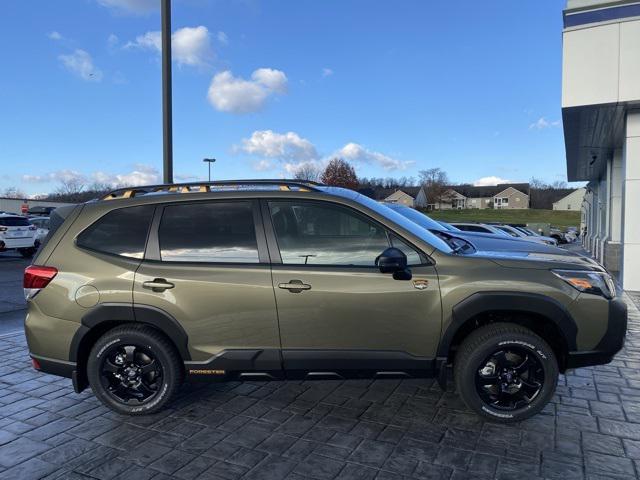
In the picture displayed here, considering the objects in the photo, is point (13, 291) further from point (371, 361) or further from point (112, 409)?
point (371, 361)

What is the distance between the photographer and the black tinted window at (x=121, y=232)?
152 inches

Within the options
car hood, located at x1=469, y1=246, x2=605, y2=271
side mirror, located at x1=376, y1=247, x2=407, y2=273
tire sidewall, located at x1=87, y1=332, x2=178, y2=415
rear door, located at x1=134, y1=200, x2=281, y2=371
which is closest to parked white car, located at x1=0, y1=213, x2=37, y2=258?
tire sidewall, located at x1=87, y1=332, x2=178, y2=415

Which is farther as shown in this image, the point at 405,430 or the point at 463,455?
the point at 405,430

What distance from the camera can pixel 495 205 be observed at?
112 meters

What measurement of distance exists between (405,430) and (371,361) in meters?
0.59

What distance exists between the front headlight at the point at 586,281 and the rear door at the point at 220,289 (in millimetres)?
2258

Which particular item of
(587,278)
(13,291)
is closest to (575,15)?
(587,278)

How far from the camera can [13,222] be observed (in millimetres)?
16953

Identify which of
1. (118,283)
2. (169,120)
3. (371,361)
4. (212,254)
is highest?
(169,120)

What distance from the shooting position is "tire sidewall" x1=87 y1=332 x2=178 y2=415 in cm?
375

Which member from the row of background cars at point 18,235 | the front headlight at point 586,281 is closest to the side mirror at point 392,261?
the front headlight at point 586,281

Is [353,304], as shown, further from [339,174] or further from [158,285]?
[339,174]

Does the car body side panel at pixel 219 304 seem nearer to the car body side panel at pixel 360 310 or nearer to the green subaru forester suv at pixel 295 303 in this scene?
the green subaru forester suv at pixel 295 303

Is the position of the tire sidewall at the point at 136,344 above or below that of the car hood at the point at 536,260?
below
